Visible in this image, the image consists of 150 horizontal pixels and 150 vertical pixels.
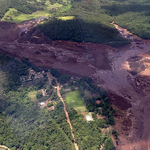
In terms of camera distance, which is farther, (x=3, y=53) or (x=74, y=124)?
(x=3, y=53)

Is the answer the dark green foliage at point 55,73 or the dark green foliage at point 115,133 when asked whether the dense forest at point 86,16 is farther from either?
the dark green foliage at point 115,133

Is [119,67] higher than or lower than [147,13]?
lower

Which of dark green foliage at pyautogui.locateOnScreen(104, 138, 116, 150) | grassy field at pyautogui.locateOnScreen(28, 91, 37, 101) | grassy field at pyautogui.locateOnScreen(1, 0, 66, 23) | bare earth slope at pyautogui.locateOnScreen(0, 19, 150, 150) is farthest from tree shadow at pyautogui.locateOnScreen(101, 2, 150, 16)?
dark green foliage at pyautogui.locateOnScreen(104, 138, 116, 150)

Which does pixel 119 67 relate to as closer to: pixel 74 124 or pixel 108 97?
pixel 108 97

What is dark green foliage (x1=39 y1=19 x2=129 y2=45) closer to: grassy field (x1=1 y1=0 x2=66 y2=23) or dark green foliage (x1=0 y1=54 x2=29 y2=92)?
grassy field (x1=1 y1=0 x2=66 y2=23)

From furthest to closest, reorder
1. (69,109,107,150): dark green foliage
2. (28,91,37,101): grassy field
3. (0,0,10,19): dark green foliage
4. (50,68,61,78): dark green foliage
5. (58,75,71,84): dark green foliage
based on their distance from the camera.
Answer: (0,0,10,19): dark green foliage, (50,68,61,78): dark green foliage, (58,75,71,84): dark green foliage, (28,91,37,101): grassy field, (69,109,107,150): dark green foliage

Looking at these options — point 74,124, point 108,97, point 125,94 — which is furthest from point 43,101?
point 125,94
